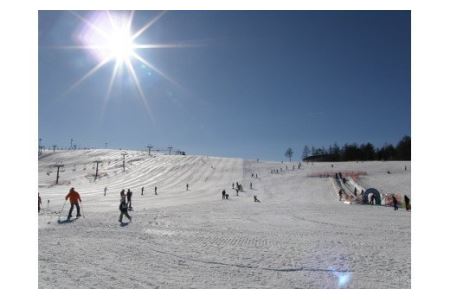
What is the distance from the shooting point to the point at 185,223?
14945 mm

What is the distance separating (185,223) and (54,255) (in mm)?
6858

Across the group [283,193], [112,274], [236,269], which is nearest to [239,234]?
[236,269]

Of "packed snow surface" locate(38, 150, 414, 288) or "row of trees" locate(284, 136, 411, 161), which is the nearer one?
"packed snow surface" locate(38, 150, 414, 288)

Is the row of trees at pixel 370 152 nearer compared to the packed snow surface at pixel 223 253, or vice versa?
the packed snow surface at pixel 223 253

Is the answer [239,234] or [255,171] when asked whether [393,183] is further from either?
[239,234]

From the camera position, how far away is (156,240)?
431 inches

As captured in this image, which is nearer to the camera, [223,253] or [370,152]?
[223,253]

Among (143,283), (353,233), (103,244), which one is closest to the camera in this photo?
(143,283)
